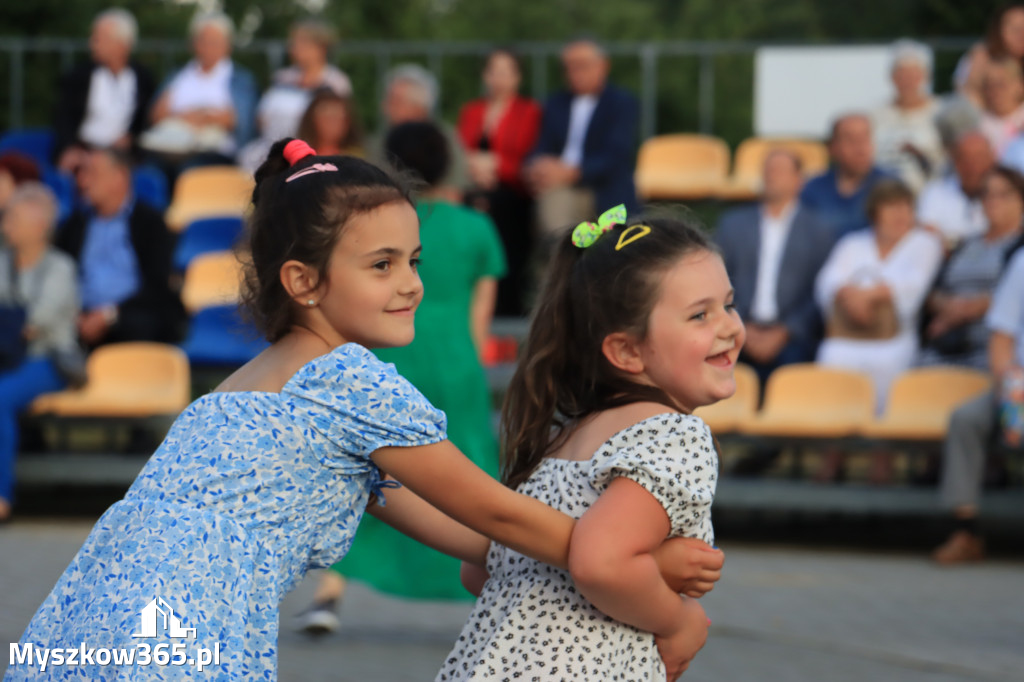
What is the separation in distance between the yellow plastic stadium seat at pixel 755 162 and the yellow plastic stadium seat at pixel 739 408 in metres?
2.91

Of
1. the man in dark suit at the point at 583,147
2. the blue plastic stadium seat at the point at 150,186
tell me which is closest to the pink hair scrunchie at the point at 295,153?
the man in dark suit at the point at 583,147

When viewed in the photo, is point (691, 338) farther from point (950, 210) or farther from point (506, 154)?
point (506, 154)

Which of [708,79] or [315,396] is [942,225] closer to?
[708,79]

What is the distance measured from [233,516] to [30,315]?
682 centimetres

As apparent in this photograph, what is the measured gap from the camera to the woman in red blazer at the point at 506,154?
9758 millimetres

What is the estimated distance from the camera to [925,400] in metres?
7.83

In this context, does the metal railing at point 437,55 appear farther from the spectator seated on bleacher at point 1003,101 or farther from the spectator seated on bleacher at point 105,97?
the spectator seated on bleacher at point 1003,101

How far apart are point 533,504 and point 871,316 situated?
6343 mm

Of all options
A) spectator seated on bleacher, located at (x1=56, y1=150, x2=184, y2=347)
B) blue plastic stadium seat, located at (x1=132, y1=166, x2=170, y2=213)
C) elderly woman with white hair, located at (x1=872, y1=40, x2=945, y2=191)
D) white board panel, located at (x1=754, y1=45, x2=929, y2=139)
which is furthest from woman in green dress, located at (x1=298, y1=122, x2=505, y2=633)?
white board panel, located at (x1=754, y1=45, x2=929, y2=139)

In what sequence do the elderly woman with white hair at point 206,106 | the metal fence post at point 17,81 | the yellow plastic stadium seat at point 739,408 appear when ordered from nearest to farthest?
the yellow plastic stadium seat at point 739,408 < the elderly woman with white hair at point 206,106 < the metal fence post at point 17,81

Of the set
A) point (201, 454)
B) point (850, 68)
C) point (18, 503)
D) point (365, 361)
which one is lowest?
point (18, 503)

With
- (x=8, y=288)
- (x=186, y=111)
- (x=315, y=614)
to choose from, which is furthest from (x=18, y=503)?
(x=315, y=614)

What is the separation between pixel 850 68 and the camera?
36.6 ft

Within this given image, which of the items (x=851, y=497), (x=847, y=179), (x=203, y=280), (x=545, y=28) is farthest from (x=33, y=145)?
(x=545, y=28)
